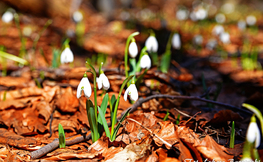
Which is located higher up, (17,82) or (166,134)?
(17,82)

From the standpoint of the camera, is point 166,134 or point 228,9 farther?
point 228,9

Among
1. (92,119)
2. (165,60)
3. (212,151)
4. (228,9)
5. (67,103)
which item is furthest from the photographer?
(228,9)

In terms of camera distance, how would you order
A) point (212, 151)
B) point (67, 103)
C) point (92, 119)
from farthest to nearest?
point (67, 103) → point (92, 119) → point (212, 151)

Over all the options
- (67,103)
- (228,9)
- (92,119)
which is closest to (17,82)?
(67,103)

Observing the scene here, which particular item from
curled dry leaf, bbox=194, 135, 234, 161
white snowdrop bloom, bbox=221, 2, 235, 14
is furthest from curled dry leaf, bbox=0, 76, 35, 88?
white snowdrop bloom, bbox=221, 2, 235, 14

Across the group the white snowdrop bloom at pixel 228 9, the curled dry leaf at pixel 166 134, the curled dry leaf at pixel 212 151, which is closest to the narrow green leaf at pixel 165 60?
the curled dry leaf at pixel 166 134

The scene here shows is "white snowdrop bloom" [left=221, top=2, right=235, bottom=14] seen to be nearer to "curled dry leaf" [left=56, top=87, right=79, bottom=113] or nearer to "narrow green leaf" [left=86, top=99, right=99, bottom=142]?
"curled dry leaf" [left=56, top=87, right=79, bottom=113]

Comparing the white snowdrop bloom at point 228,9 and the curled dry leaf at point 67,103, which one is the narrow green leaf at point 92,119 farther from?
the white snowdrop bloom at point 228,9

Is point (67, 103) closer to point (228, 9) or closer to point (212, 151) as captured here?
point (212, 151)

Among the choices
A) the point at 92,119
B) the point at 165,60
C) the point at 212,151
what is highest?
the point at 165,60

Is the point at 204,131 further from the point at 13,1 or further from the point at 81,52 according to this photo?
the point at 13,1

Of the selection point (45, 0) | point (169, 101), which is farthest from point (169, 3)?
point (169, 101)

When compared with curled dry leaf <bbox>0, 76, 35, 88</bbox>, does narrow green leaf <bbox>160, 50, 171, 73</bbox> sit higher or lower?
higher
